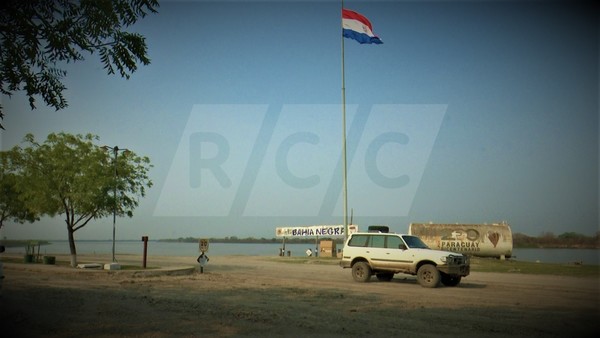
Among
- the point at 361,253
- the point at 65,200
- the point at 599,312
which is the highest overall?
the point at 65,200

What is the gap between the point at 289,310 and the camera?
477 inches

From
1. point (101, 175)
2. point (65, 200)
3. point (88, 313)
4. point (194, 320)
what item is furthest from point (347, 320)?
point (65, 200)

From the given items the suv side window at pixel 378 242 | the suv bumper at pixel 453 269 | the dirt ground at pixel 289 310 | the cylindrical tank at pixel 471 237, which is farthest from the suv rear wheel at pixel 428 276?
the cylindrical tank at pixel 471 237

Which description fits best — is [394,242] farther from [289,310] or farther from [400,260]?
[289,310]

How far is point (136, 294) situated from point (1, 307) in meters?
3.99

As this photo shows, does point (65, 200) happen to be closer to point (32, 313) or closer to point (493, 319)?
point (32, 313)

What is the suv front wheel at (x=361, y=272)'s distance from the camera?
20328mm

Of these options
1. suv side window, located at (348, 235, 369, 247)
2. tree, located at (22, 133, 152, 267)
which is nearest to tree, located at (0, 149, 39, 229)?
tree, located at (22, 133, 152, 267)

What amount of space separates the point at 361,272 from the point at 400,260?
1887 mm

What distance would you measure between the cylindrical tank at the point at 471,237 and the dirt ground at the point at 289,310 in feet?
84.4

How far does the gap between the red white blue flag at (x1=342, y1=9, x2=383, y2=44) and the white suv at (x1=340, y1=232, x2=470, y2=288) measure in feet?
60.9

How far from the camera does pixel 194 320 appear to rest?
10422mm

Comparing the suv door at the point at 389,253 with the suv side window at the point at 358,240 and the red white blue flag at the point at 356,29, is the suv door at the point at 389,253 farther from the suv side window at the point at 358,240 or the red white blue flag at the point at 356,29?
the red white blue flag at the point at 356,29

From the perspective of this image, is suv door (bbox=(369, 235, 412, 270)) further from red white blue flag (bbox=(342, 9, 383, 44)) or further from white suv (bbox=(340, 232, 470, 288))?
red white blue flag (bbox=(342, 9, 383, 44))
